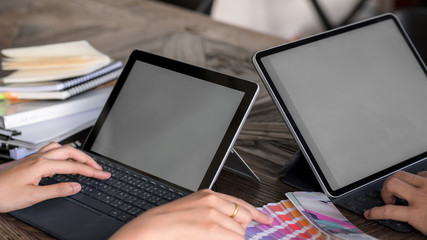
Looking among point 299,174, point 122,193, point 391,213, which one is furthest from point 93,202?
point 391,213

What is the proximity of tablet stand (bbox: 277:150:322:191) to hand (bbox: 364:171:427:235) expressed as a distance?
0.13 metres

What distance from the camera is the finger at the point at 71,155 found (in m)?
1.06

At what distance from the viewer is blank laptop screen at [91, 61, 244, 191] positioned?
3.37 ft

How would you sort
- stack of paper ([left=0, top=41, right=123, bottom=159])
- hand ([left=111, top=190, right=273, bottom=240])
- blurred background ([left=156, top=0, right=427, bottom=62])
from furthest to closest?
1. blurred background ([left=156, top=0, right=427, bottom=62])
2. stack of paper ([left=0, top=41, right=123, bottom=159])
3. hand ([left=111, top=190, right=273, bottom=240])

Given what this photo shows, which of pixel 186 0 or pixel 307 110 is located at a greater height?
pixel 186 0

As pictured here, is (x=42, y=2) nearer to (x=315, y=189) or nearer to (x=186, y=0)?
(x=186, y=0)

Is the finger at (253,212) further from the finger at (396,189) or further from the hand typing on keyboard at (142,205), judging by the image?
the finger at (396,189)

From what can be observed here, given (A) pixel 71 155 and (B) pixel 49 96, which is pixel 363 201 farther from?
(B) pixel 49 96

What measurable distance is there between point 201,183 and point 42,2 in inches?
56.8

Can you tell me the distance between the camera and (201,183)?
99cm

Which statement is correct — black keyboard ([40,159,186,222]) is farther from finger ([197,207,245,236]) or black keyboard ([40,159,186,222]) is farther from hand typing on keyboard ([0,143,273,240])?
finger ([197,207,245,236])

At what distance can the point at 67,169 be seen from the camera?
1.04 meters

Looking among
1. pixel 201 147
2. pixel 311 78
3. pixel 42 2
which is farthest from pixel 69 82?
pixel 42 2

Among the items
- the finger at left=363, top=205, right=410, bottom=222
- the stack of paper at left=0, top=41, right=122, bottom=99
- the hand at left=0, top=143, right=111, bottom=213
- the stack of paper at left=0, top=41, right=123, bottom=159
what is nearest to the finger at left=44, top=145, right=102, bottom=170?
the hand at left=0, top=143, right=111, bottom=213
